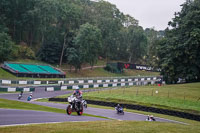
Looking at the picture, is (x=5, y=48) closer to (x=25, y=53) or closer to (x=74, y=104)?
(x=25, y=53)

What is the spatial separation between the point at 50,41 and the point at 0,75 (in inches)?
1048

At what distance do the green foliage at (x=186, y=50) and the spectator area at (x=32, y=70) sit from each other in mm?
29700

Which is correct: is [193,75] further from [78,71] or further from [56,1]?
[56,1]

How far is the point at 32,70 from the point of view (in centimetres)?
6288

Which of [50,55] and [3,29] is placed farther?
[50,55]

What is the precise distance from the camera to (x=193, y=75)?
51250 millimetres

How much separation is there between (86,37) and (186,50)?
3550 cm

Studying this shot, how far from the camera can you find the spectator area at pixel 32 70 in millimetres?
58456

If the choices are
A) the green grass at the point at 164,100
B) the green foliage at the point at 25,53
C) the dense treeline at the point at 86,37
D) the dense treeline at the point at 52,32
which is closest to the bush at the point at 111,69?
the dense treeline at the point at 52,32

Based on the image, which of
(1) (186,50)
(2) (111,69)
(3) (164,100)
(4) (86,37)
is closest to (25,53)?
(4) (86,37)

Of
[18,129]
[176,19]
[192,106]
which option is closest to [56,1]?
[176,19]

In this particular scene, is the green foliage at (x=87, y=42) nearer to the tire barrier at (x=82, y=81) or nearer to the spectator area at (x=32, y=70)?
the spectator area at (x=32, y=70)

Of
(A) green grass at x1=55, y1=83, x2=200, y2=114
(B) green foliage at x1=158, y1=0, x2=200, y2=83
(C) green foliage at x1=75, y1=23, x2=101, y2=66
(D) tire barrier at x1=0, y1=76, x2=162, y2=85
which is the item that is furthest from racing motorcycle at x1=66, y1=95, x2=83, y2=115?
(C) green foliage at x1=75, y1=23, x2=101, y2=66

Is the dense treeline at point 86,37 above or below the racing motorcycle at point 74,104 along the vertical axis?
above
